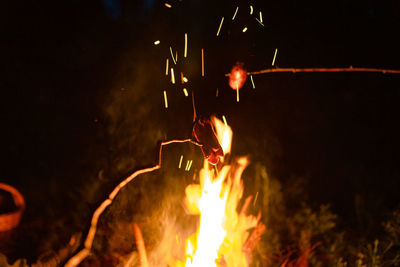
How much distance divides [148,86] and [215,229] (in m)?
2.33

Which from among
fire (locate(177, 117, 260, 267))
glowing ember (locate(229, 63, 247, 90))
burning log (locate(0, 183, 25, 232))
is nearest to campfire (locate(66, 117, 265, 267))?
fire (locate(177, 117, 260, 267))

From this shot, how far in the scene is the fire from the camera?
11.5 ft

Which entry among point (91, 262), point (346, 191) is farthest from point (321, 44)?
point (91, 262)

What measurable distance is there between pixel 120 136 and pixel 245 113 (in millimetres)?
2343

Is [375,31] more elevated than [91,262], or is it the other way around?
[375,31]

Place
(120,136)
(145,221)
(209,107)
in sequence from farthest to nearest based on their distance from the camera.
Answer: (209,107)
(120,136)
(145,221)

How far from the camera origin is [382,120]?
6574 millimetres

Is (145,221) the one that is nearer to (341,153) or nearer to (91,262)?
(91,262)

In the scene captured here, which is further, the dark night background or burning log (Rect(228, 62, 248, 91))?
the dark night background

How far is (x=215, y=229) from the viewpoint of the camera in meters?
3.60

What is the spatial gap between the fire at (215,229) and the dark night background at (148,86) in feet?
3.26

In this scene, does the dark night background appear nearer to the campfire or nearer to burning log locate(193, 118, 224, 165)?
the campfire

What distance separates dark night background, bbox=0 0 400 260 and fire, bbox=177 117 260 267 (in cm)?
99

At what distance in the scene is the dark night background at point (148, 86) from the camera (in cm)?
472
